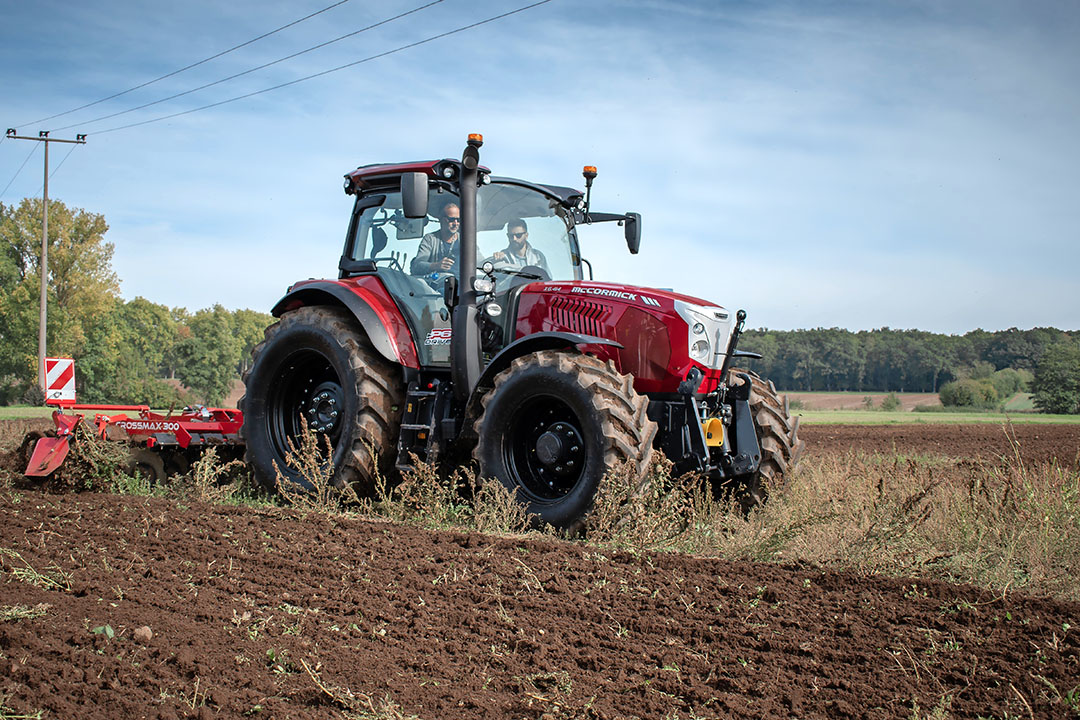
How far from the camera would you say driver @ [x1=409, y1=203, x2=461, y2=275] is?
24.5 ft

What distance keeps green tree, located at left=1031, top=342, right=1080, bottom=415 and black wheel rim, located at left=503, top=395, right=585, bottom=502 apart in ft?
131

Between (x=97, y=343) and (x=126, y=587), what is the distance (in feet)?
169

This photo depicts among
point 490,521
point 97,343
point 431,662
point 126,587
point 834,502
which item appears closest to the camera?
point 431,662

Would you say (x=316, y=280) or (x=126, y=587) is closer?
(x=126, y=587)

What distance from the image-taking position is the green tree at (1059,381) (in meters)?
39.7

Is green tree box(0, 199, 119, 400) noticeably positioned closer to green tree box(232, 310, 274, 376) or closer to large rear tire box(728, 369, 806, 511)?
green tree box(232, 310, 274, 376)

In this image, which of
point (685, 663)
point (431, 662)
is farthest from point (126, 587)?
point (685, 663)

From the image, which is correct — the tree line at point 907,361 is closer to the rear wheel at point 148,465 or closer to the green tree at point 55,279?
the green tree at point 55,279

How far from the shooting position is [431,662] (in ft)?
11.6

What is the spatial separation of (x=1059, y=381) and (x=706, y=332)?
39.6 meters

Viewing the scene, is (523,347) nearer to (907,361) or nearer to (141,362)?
(907,361)

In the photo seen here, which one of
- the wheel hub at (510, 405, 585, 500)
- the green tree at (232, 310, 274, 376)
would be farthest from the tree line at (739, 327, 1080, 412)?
the green tree at (232, 310, 274, 376)

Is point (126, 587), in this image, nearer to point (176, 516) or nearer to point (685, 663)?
point (176, 516)

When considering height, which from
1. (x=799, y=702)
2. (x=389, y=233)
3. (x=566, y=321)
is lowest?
(x=799, y=702)
